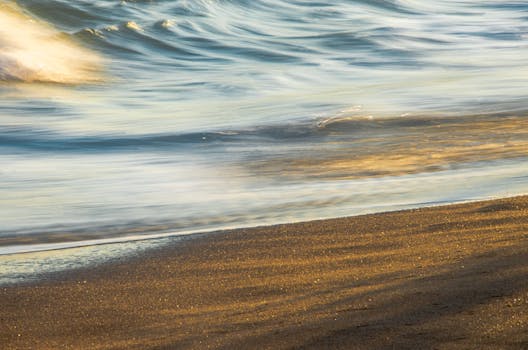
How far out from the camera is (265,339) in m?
3.16

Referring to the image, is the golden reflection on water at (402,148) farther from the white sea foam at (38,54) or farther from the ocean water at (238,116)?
the white sea foam at (38,54)

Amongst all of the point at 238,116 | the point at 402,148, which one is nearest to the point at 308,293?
the point at 402,148

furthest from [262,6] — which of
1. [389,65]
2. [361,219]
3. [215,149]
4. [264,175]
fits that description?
[361,219]

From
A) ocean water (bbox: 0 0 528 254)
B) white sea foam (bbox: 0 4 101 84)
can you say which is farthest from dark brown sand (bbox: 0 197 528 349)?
white sea foam (bbox: 0 4 101 84)

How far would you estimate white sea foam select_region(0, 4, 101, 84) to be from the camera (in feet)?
42.7

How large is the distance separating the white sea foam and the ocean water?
0.04m

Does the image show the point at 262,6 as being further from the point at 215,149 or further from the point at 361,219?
the point at 361,219

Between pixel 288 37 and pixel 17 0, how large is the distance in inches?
190

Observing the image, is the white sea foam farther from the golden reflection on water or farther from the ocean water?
the golden reflection on water

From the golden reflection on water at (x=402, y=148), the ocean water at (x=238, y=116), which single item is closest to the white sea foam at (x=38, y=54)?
the ocean water at (x=238, y=116)

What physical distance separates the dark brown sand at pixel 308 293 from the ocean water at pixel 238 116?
0.84 m

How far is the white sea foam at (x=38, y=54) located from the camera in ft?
42.7

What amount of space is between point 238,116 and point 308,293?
20.8ft

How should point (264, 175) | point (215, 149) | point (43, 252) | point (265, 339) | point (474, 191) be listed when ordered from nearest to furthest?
point (265, 339) → point (43, 252) → point (474, 191) → point (264, 175) → point (215, 149)
